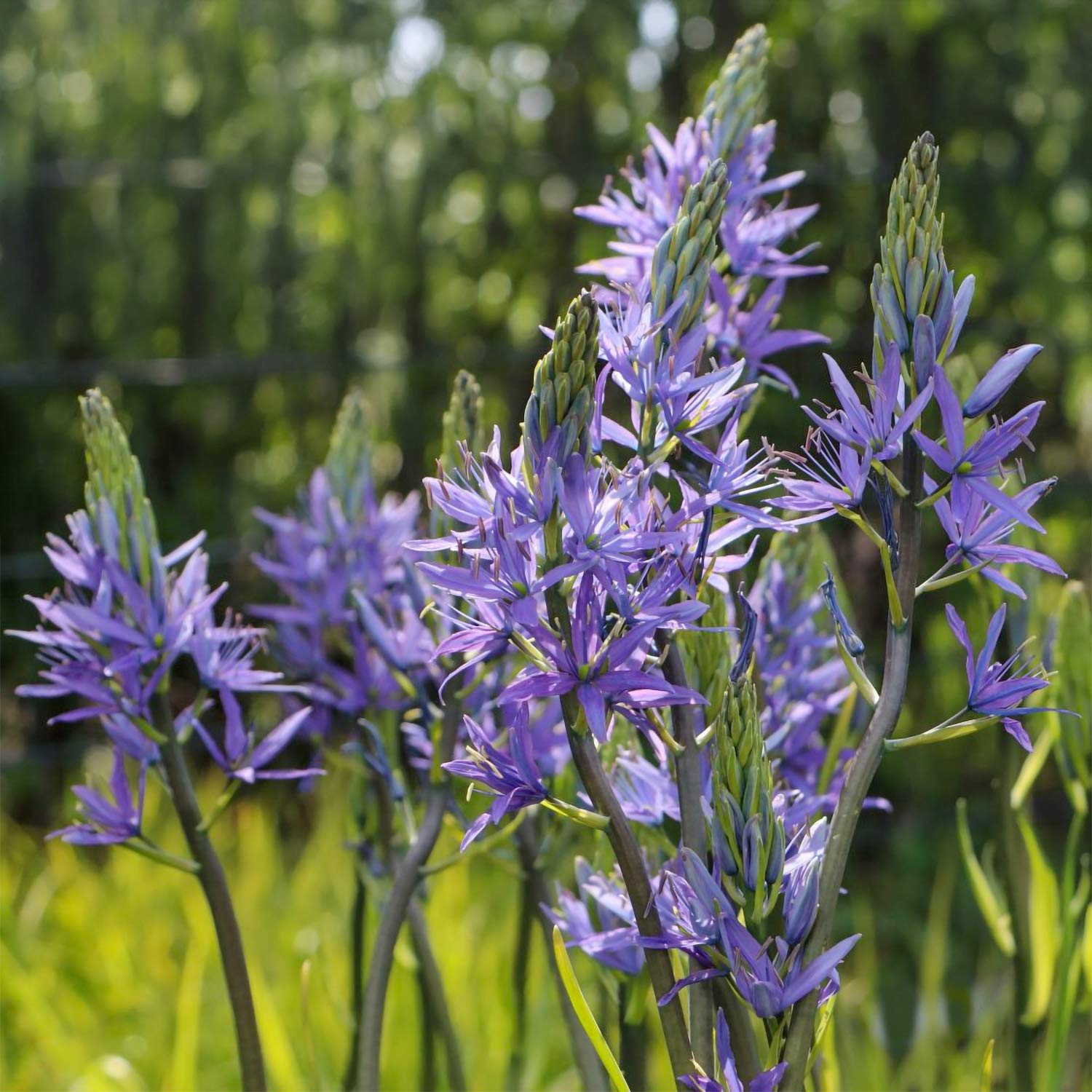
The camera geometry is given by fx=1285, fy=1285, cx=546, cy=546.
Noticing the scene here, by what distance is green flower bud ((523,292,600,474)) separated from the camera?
0.80 metres

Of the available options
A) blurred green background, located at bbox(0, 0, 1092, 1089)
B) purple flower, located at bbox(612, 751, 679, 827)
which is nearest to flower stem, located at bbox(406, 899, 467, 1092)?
purple flower, located at bbox(612, 751, 679, 827)

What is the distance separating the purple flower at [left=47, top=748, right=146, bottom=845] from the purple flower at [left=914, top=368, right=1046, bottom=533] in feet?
2.37

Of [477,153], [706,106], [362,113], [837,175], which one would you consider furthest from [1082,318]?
[706,106]

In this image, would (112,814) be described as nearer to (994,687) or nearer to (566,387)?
(566,387)

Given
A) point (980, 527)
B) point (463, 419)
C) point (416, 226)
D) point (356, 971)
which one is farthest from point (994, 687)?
point (416, 226)

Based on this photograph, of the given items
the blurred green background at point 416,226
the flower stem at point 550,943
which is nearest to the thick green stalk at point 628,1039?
the flower stem at point 550,943

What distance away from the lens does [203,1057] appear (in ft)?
8.39

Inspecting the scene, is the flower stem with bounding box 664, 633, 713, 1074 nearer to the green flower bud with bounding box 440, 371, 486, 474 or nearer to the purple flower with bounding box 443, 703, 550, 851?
the purple flower with bounding box 443, 703, 550, 851

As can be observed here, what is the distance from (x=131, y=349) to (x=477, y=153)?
4.56 ft

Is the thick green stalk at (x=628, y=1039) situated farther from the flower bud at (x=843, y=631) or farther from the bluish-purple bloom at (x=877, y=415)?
the bluish-purple bloom at (x=877, y=415)

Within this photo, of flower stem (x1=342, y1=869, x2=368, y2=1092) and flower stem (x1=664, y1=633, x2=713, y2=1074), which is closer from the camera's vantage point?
flower stem (x1=664, y1=633, x2=713, y2=1074)

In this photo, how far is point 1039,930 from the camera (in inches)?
59.6

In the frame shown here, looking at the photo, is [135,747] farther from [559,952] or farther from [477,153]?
[477,153]

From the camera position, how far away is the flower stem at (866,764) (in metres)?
0.83
